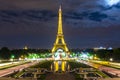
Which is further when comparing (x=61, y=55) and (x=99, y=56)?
(x=61, y=55)

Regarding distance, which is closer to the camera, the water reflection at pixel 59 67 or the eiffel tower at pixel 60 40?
the water reflection at pixel 59 67

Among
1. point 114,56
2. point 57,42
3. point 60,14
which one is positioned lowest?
point 114,56

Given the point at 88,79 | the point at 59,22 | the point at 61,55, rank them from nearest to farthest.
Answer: the point at 88,79 < the point at 59,22 < the point at 61,55

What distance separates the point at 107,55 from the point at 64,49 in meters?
27.3

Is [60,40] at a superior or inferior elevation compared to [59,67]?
superior

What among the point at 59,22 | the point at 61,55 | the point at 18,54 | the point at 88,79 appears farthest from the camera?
the point at 61,55

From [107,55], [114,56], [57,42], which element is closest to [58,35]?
[57,42]

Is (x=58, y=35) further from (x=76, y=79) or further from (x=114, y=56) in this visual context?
(x=76, y=79)

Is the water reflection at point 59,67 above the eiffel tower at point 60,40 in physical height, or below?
below

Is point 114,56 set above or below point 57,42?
below

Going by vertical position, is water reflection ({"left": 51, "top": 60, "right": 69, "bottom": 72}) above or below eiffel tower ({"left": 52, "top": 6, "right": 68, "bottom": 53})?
below

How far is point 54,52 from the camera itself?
369ft

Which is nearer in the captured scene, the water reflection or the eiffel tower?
the water reflection

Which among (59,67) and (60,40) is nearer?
(59,67)
